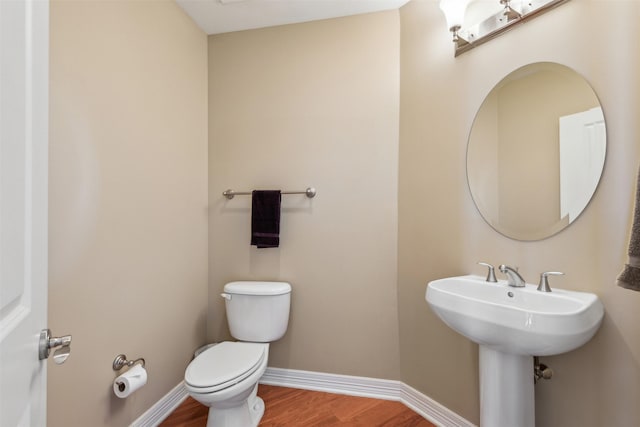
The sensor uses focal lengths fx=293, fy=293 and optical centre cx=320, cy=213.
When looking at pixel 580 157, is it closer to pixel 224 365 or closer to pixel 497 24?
pixel 497 24

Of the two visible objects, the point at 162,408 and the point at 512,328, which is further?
the point at 162,408

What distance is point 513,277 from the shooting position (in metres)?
1.20

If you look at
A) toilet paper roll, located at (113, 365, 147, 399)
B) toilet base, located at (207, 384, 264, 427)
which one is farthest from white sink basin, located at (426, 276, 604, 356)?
toilet paper roll, located at (113, 365, 147, 399)

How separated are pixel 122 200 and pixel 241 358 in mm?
964

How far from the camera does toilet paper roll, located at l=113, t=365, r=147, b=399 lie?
1279 millimetres

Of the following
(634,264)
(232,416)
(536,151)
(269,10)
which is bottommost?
(232,416)

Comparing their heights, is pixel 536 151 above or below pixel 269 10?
below

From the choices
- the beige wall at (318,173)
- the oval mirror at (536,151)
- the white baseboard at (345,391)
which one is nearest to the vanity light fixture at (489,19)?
the oval mirror at (536,151)

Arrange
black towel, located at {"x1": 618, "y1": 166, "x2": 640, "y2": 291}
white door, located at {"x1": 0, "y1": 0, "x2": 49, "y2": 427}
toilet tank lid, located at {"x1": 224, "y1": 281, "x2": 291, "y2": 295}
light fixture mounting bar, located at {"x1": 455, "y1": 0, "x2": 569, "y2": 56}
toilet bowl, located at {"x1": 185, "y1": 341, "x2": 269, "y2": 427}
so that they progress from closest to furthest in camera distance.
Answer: white door, located at {"x1": 0, "y1": 0, "x2": 49, "y2": 427}
black towel, located at {"x1": 618, "y1": 166, "x2": 640, "y2": 291}
light fixture mounting bar, located at {"x1": 455, "y1": 0, "x2": 569, "y2": 56}
toilet bowl, located at {"x1": 185, "y1": 341, "x2": 269, "y2": 427}
toilet tank lid, located at {"x1": 224, "y1": 281, "x2": 291, "y2": 295}

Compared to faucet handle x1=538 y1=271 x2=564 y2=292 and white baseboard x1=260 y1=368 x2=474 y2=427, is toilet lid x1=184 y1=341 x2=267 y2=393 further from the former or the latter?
faucet handle x1=538 y1=271 x2=564 y2=292

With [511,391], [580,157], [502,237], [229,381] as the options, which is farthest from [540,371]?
[229,381]

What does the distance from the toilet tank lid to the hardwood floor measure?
65 cm

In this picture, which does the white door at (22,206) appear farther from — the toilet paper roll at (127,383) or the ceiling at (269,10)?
the ceiling at (269,10)

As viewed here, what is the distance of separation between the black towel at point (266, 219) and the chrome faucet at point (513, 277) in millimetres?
1229
